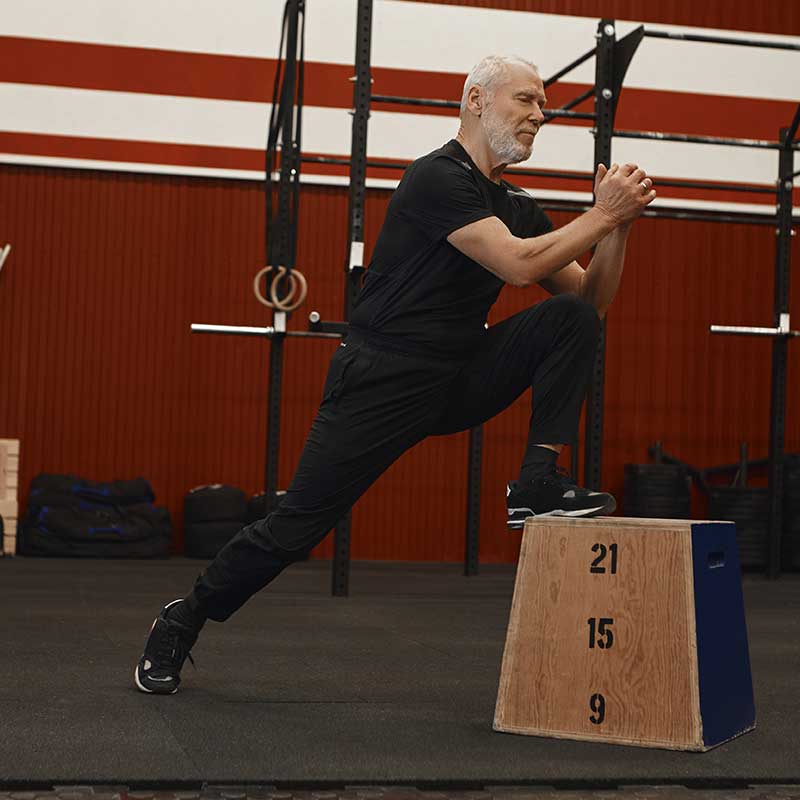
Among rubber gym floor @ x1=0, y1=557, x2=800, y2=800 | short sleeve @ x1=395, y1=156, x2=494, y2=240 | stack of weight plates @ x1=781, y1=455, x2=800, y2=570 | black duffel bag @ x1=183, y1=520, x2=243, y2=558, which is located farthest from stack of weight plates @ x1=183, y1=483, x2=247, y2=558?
short sleeve @ x1=395, y1=156, x2=494, y2=240

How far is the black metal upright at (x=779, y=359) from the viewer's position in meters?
6.61

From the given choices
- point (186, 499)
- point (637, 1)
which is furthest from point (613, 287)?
point (637, 1)

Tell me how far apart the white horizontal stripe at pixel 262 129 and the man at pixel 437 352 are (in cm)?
531

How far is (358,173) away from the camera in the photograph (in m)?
5.38

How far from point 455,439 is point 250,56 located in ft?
8.64

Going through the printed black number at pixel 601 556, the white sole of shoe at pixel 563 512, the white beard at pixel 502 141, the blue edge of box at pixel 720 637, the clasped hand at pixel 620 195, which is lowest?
the blue edge of box at pixel 720 637

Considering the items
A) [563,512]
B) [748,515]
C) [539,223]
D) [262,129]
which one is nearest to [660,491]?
[748,515]

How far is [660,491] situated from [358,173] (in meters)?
3.33

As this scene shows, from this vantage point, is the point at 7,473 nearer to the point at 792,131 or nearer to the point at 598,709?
the point at 792,131

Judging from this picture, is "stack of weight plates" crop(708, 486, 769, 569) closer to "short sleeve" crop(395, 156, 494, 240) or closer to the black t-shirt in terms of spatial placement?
the black t-shirt

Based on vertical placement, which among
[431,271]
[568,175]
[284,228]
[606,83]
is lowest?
[431,271]

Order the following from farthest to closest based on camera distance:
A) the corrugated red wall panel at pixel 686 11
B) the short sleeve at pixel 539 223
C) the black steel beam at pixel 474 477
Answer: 1. the corrugated red wall panel at pixel 686 11
2. the black steel beam at pixel 474 477
3. the short sleeve at pixel 539 223

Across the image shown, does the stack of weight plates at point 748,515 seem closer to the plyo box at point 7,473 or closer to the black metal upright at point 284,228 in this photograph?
the black metal upright at point 284,228

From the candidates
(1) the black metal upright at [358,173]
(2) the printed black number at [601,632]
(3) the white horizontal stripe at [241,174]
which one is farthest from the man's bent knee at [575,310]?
(3) the white horizontal stripe at [241,174]
